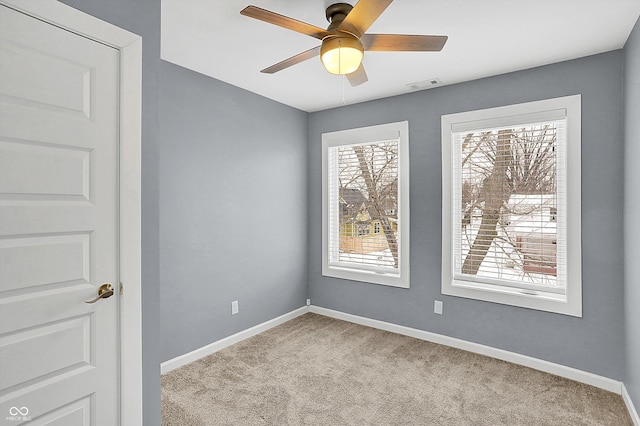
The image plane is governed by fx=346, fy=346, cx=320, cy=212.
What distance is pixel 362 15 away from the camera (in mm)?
Result: 1698

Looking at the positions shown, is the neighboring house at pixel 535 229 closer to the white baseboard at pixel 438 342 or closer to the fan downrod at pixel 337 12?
the white baseboard at pixel 438 342

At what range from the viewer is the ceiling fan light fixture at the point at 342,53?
186 cm

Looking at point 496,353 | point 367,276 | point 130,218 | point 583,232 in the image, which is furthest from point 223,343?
point 583,232

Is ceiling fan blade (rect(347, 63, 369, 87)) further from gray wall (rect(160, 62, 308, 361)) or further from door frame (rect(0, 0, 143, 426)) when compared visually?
gray wall (rect(160, 62, 308, 361))

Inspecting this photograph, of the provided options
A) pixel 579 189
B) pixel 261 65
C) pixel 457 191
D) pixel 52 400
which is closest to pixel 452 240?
pixel 457 191

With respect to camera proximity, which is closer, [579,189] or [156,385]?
[156,385]

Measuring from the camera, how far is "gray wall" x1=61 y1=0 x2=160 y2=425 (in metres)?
1.76

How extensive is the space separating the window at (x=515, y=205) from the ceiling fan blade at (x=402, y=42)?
1.55 meters

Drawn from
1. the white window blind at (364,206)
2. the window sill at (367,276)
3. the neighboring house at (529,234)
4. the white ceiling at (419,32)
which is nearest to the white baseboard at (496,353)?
the window sill at (367,276)

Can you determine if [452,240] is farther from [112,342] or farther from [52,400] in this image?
[52,400]

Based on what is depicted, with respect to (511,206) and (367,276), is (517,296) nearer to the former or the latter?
(511,206)

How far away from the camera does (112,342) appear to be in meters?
1.64

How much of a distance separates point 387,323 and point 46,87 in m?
3.47

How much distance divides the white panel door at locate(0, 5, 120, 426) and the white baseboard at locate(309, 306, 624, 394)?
2750 mm
